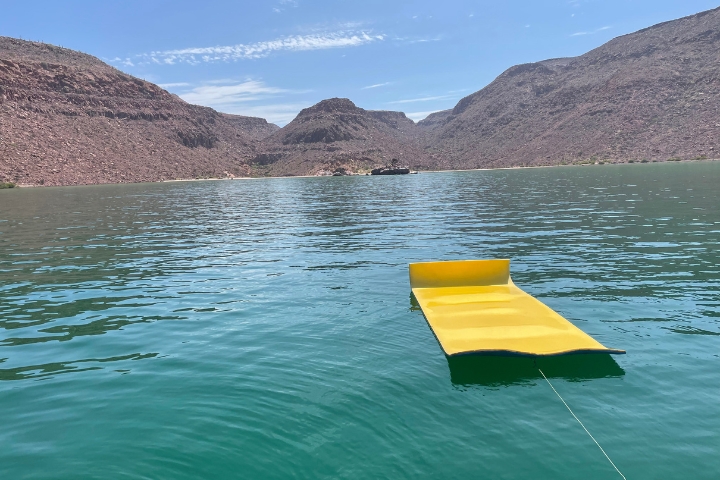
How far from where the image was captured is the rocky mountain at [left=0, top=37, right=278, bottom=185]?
99.2 m

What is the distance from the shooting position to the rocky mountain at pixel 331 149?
154 metres

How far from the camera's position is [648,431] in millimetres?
5914

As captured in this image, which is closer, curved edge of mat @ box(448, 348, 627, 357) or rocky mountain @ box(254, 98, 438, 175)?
curved edge of mat @ box(448, 348, 627, 357)

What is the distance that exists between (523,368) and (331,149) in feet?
544

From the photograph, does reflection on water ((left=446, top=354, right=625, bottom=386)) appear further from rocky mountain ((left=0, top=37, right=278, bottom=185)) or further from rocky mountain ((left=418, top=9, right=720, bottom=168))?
rocky mountain ((left=418, top=9, right=720, bottom=168))

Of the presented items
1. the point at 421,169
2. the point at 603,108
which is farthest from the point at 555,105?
the point at 421,169

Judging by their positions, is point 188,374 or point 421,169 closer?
point 188,374

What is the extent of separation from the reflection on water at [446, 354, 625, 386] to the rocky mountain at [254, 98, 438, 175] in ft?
449

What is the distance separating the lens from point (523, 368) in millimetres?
7707

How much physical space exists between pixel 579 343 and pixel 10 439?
326 inches

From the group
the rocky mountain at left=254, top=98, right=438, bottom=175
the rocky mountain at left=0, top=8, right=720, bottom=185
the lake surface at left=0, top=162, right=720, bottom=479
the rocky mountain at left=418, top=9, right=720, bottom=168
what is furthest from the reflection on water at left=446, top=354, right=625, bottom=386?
the rocky mountain at left=254, top=98, right=438, bottom=175

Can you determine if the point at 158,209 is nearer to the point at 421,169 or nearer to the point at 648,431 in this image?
the point at 648,431

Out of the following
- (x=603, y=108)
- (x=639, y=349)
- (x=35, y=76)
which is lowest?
(x=639, y=349)

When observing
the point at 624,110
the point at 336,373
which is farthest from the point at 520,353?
the point at 624,110
